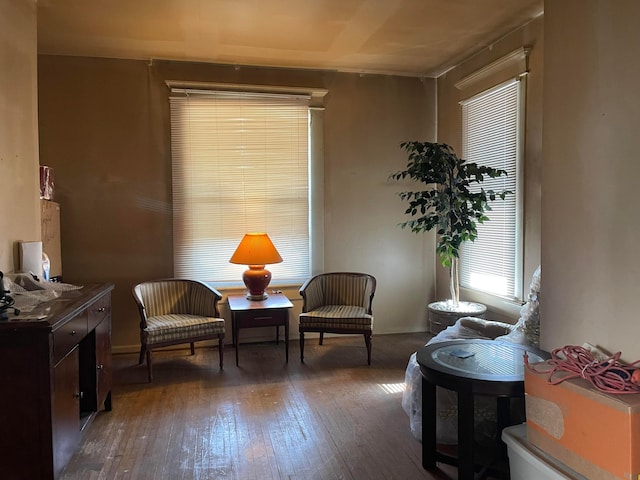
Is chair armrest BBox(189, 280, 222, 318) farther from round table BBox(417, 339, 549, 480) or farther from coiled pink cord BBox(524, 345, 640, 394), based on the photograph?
coiled pink cord BBox(524, 345, 640, 394)

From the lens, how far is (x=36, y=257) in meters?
2.91

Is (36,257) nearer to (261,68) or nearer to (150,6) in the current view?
(150,6)

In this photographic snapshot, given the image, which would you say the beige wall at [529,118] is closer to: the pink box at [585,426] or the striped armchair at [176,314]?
the pink box at [585,426]

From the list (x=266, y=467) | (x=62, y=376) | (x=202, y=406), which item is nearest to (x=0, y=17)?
(x=62, y=376)

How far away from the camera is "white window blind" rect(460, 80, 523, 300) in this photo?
3.77 meters

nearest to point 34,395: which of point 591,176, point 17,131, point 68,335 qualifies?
point 68,335

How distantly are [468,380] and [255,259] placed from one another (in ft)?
8.36

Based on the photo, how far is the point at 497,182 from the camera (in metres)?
4.01

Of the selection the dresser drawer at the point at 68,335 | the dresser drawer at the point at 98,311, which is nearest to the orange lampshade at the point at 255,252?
the dresser drawer at the point at 98,311

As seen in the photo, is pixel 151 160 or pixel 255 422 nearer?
pixel 255 422

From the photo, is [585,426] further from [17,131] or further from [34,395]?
[17,131]

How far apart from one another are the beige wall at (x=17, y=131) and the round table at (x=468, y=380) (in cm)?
239

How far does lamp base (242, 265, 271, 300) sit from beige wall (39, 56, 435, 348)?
566mm

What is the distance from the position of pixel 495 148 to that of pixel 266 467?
3.10 m
